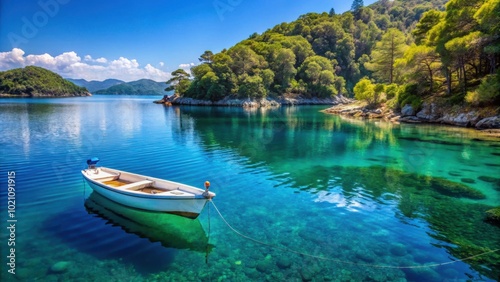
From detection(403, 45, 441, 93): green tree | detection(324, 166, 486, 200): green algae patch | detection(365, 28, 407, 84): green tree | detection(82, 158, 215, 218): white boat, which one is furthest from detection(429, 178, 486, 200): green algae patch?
detection(365, 28, 407, 84): green tree

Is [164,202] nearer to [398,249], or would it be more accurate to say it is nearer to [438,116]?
[398,249]

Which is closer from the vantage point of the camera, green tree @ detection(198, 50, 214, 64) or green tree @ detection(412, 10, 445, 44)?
green tree @ detection(412, 10, 445, 44)

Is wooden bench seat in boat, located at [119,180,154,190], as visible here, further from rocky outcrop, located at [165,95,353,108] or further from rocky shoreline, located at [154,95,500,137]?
rocky outcrop, located at [165,95,353,108]

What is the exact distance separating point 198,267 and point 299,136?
30.5 metres

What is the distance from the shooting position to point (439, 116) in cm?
4659

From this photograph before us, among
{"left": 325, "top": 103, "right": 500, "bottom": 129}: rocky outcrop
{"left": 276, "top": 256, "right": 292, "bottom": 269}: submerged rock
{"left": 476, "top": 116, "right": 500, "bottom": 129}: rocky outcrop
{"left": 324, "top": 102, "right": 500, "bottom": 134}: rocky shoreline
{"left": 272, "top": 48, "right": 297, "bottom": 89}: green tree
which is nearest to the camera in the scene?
{"left": 276, "top": 256, "right": 292, "bottom": 269}: submerged rock

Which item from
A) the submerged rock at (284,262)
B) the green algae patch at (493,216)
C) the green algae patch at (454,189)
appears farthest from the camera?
the green algae patch at (454,189)

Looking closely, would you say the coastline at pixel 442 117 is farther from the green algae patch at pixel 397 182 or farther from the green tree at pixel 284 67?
the green tree at pixel 284 67

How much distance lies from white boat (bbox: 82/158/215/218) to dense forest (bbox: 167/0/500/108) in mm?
42974

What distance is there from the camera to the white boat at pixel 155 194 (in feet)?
36.4

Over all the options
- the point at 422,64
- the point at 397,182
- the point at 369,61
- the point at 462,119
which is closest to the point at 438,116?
the point at 462,119

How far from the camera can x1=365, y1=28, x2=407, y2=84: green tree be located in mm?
72000

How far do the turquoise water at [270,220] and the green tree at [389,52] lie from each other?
180 feet

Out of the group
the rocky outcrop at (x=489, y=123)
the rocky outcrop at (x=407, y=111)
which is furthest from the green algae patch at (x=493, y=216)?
the rocky outcrop at (x=407, y=111)
